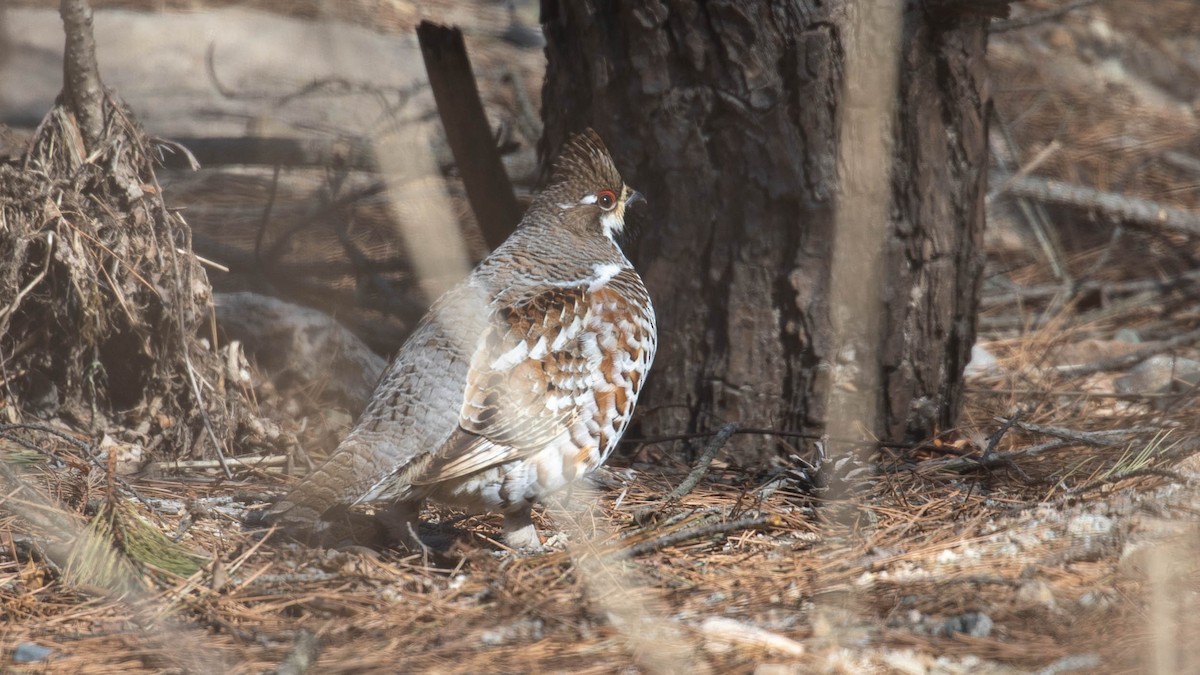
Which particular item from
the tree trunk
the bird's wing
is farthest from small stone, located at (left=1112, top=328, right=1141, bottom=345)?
the bird's wing

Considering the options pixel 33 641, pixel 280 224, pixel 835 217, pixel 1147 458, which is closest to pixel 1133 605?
pixel 1147 458

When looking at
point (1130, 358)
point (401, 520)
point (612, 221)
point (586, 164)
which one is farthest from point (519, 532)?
point (1130, 358)

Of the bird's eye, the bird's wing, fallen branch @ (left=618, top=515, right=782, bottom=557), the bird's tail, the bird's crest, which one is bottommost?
fallen branch @ (left=618, top=515, right=782, bottom=557)

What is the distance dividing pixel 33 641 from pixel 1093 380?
16.8 ft

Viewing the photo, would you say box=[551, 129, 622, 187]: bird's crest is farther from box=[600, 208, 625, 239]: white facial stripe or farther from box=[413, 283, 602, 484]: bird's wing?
box=[413, 283, 602, 484]: bird's wing

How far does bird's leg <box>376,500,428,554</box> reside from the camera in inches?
157

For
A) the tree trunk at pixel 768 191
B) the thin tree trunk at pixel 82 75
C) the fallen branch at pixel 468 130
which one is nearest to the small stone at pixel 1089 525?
the tree trunk at pixel 768 191

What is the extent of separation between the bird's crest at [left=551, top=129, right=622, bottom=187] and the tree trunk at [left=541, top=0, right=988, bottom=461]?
25 cm

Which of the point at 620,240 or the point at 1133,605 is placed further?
the point at 620,240

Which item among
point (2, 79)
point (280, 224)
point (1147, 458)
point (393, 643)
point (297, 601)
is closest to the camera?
point (393, 643)

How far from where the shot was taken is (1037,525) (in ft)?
11.9

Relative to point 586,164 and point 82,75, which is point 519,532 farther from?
point 82,75

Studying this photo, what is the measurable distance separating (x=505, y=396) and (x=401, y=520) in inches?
A: 25.0

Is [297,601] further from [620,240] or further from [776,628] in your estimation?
[620,240]
